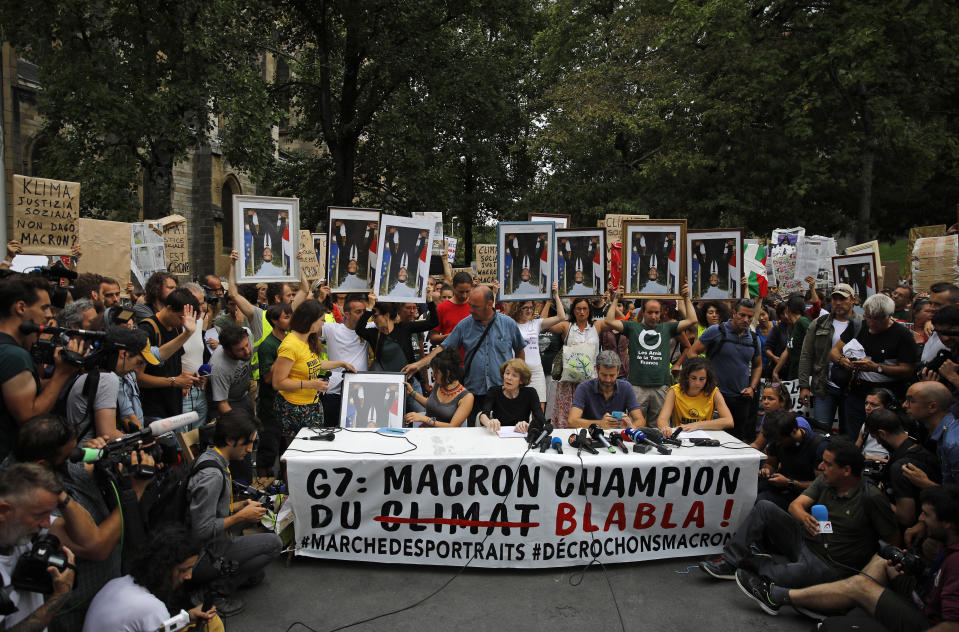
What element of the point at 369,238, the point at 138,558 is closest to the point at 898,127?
the point at 369,238

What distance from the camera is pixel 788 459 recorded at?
5.51 meters

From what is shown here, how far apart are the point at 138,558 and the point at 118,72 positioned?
45.0 ft

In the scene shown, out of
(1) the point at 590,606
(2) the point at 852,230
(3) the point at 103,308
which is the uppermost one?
(2) the point at 852,230

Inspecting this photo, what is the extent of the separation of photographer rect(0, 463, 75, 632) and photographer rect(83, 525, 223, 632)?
304 mm

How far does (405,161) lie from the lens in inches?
834

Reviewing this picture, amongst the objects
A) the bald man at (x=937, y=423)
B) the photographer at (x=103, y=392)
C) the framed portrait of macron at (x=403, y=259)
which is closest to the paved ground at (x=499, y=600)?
the bald man at (x=937, y=423)

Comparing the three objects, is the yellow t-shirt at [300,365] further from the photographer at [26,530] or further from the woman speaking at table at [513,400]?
the photographer at [26,530]

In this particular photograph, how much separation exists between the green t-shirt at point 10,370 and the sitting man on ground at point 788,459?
203 inches

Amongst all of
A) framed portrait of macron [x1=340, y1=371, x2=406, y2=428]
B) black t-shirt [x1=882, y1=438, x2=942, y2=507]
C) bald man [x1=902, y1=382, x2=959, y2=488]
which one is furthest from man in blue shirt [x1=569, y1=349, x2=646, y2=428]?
bald man [x1=902, y1=382, x2=959, y2=488]

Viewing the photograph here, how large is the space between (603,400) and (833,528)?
7.22ft

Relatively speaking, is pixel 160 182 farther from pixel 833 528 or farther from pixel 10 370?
pixel 833 528

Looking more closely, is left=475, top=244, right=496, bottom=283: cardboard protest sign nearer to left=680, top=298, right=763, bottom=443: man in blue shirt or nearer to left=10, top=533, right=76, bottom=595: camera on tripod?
left=680, top=298, right=763, bottom=443: man in blue shirt

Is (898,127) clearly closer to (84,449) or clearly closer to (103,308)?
(103,308)

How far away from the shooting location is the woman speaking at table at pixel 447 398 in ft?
20.4
